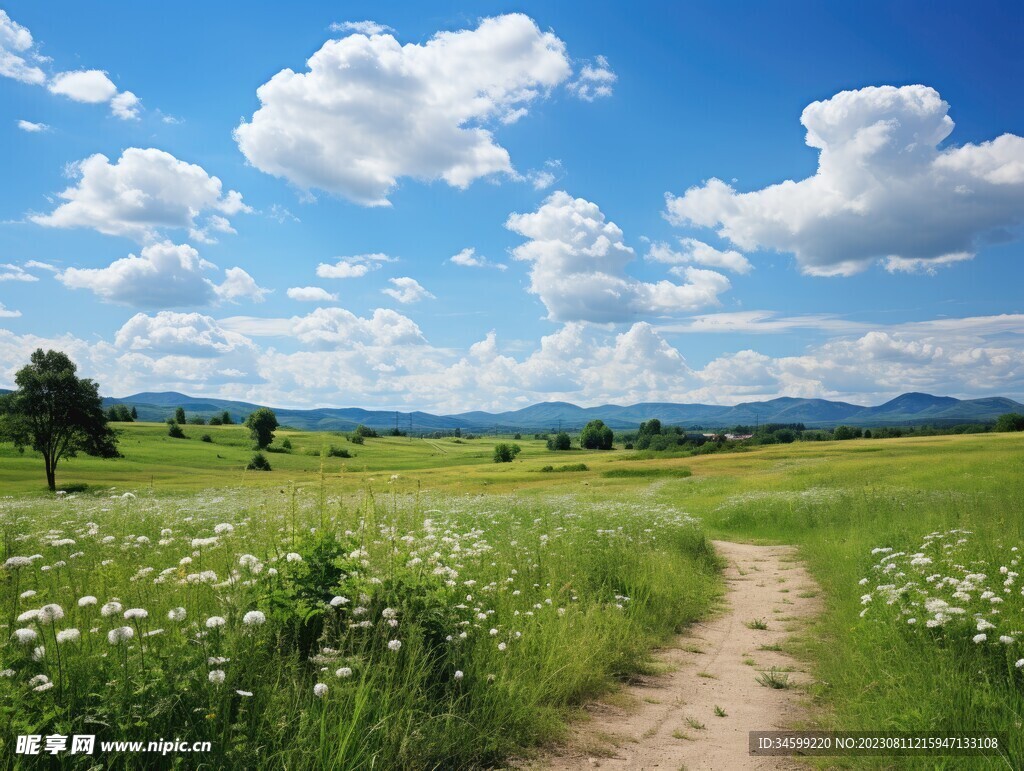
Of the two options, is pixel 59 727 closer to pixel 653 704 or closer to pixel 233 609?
pixel 233 609

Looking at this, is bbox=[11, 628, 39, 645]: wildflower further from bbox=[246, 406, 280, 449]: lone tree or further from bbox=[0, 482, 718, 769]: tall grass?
bbox=[246, 406, 280, 449]: lone tree

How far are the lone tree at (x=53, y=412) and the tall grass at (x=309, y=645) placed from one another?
5584cm

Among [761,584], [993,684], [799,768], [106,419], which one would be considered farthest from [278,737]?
[106,419]

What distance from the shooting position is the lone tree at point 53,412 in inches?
2127

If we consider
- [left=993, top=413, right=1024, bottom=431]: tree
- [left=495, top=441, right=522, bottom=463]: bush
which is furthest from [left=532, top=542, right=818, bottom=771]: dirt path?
[left=495, top=441, right=522, bottom=463]: bush

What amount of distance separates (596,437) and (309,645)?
16757cm

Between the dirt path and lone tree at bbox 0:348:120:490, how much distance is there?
6123 cm

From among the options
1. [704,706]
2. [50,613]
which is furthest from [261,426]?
[50,613]

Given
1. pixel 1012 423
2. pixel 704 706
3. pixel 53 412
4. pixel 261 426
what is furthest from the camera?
pixel 261 426

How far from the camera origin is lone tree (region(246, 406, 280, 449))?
138512 mm

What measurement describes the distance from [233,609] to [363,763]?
5.34ft

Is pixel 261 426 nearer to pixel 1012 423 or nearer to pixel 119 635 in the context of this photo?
pixel 1012 423

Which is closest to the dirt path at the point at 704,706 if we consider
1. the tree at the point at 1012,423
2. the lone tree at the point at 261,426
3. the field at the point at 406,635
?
the field at the point at 406,635

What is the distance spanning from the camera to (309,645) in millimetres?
5914
